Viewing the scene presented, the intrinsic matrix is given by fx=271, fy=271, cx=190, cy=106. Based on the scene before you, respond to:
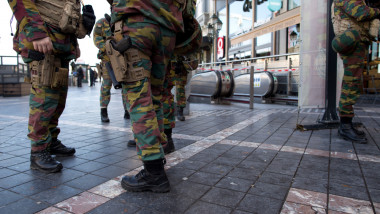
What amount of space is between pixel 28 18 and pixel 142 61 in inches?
46.8

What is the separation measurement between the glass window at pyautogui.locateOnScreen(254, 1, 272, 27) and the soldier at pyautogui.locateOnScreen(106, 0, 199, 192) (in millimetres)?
16447

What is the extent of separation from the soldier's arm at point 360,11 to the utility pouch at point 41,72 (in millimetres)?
3554

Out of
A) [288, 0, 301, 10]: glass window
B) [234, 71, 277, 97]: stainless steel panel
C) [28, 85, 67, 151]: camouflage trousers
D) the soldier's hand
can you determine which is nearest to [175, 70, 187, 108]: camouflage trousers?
[28, 85, 67, 151]: camouflage trousers

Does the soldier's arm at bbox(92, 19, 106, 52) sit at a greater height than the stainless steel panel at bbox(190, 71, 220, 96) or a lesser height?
greater

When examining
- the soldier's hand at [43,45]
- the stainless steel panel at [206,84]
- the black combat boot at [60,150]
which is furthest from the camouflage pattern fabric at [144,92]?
the stainless steel panel at [206,84]

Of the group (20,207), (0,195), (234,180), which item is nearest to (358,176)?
(234,180)

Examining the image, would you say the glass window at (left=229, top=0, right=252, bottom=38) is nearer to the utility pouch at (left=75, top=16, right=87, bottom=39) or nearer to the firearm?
the utility pouch at (left=75, top=16, right=87, bottom=39)

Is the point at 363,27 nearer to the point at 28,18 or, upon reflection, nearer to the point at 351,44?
the point at 351,44

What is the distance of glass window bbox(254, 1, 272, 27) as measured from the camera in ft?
55.9

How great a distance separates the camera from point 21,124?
482cm

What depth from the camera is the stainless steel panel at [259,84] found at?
9.88 meters

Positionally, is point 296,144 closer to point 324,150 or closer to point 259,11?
point 324,150

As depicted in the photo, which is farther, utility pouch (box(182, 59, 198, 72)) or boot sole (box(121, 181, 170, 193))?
utility pouch (box(182, 59, 198, 72))

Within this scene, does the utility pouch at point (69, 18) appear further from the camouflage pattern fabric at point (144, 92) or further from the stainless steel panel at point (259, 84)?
the stainless steel panel at point (259, 84)
